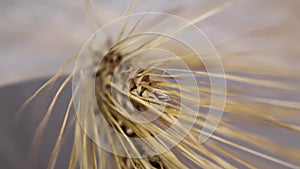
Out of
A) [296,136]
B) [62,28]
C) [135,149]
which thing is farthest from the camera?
[296,136]

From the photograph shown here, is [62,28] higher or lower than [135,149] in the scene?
higher

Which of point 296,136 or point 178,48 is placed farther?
point 296,136

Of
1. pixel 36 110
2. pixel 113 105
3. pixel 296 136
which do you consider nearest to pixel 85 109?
pixel 113 105

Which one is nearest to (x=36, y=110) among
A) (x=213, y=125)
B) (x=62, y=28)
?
(x=62, y=28)

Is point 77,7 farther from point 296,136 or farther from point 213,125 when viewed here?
point 296,136

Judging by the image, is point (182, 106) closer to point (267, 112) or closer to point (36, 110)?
point (267, 112)

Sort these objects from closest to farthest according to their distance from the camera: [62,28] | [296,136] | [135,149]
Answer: [135,149] → [62,28] → [296,136]
